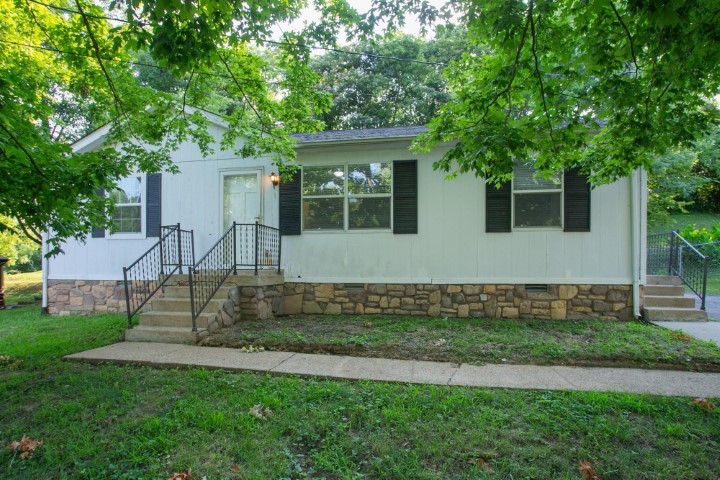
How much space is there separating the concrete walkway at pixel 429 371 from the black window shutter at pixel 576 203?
9.91 ft

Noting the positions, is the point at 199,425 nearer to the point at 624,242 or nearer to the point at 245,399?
the point at 245,399

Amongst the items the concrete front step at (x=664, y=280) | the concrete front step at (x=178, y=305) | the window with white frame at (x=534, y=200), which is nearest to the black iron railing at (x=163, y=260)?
the concrete front step at (x=178, y=305)

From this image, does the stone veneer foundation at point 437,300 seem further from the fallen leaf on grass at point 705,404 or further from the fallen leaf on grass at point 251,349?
the fallen leaf on grass at point 705,404

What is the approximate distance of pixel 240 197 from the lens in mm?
7789

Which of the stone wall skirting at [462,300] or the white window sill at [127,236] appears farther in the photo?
the white window sill at [127,236]

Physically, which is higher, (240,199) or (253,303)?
(240,199)

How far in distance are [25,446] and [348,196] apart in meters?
5.51

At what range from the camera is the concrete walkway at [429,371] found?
3.60 meters

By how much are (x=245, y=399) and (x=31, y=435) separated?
1.48m

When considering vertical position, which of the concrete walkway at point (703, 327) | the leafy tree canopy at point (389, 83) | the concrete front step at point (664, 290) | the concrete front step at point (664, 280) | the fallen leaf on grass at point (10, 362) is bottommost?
the fallen leaf on grass at point (10, 362)

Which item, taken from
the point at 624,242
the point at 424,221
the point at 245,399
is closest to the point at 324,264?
the point at 424,221

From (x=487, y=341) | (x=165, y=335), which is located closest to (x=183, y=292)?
(x=165, y=335)

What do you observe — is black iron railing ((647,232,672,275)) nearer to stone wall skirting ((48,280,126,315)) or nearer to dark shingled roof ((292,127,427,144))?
dark shingled roof ((292,127,427,144))

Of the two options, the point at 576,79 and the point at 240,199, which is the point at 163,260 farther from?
the point at 576,79
